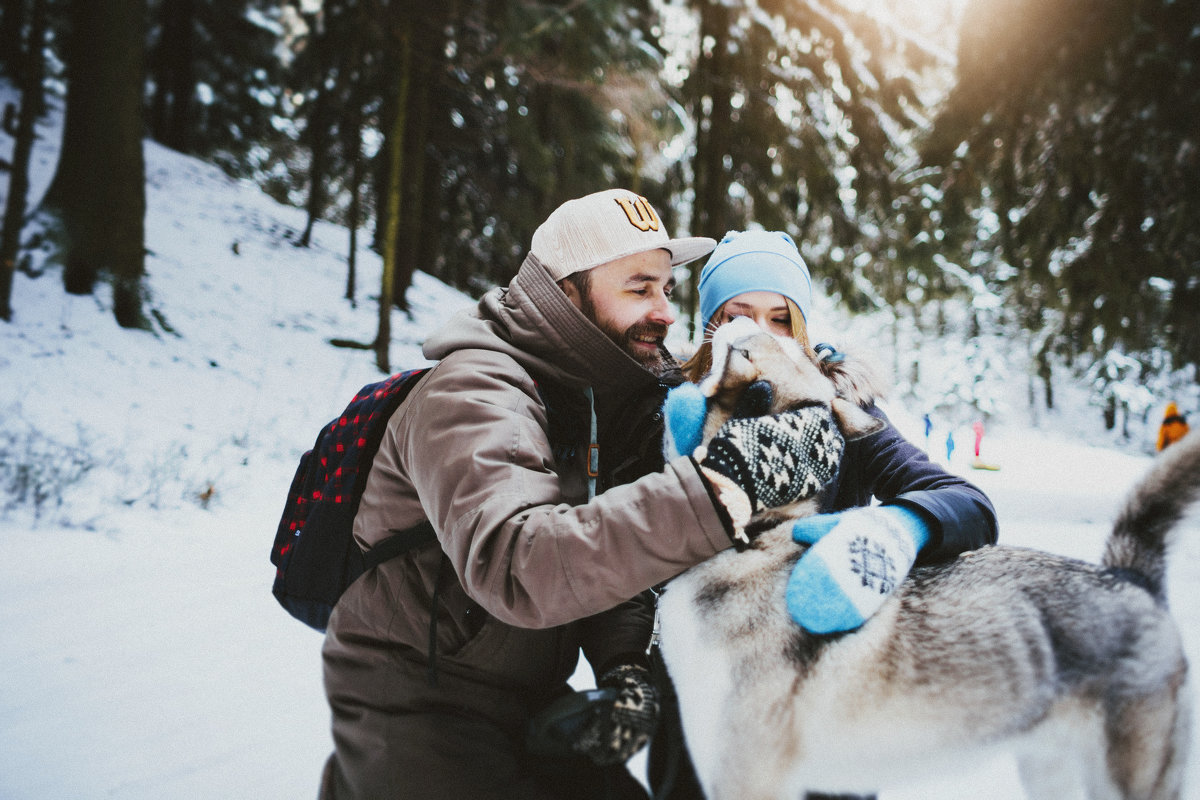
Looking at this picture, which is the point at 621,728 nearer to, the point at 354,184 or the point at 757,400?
the point at 757,400

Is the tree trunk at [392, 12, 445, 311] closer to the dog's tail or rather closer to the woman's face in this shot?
the woman's face

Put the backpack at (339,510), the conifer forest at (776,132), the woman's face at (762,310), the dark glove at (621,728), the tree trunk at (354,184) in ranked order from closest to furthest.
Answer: the dark glove at (621,728) < the backpack at (339,510) < the woman's face at (762,310) < the conifer forest at (776,132) < the tree trunk at (354,184)

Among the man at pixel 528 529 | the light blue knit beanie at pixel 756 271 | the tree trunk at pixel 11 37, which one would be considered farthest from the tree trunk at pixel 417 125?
the tree trunk at pixel 11 37

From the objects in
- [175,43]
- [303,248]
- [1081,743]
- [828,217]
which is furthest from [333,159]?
[1081,743]

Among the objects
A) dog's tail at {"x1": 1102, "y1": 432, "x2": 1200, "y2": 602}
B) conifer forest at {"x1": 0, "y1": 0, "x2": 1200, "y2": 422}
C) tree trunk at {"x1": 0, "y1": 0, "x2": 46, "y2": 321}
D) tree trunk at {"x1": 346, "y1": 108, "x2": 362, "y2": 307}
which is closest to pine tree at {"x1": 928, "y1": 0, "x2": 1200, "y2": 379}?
conifer forest at {"x1": 0, "y1": 0, "x2": 1200, "y2": 422}

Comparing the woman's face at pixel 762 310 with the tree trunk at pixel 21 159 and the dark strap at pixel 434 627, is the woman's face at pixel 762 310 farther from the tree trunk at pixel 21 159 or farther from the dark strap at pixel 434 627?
the tree trunk at pixel 21 159

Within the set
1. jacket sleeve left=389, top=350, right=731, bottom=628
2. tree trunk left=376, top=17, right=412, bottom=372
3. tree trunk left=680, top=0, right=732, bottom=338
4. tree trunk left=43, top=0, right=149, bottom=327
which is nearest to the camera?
jacket sleeve left=389, top=350, right=731, bottom=628

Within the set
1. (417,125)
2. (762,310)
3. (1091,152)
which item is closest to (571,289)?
(762,310)

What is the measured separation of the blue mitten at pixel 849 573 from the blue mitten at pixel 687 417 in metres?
0.37

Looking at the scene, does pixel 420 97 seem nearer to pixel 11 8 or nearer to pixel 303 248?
pixel 303 248

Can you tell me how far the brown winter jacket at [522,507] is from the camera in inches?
47.6

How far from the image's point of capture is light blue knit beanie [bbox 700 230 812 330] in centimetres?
226

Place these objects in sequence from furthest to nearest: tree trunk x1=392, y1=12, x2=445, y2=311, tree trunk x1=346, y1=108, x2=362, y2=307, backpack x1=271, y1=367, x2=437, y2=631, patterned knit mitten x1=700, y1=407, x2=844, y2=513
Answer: tree trunk x1=346, y1=108, x2=362, y2=307, tree trunk x1=392, y1=12, x2=445, y2=311, backpack x1=271, y1=367, x2=437, y2=631, patterned knit mitten x1=700, y1=407, x2=844, y2=513

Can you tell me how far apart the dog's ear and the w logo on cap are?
0.75 metres
